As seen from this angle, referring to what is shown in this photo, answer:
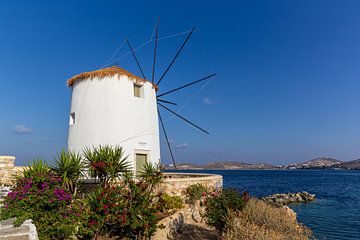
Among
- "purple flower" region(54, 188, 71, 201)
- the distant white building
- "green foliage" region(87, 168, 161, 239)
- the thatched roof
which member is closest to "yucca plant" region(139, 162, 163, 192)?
"green foliage" region(87, 168, 161, 239)

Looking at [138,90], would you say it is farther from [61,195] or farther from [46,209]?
[46,209]

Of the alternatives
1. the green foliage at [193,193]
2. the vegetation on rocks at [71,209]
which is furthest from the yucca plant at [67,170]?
the green foliage at [193,193]

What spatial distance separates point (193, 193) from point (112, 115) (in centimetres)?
641

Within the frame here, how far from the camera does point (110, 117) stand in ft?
47.7

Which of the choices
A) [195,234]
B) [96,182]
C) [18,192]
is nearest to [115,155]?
[96,182]

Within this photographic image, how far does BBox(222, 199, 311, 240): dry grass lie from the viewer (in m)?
6.68

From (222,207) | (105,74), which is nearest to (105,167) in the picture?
(222,207)

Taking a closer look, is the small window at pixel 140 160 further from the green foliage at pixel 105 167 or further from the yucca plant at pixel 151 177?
the green foliage at pixel 105 167

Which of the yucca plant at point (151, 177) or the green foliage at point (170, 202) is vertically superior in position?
the yucca plant at point (151, 177)

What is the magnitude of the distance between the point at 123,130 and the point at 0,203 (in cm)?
700

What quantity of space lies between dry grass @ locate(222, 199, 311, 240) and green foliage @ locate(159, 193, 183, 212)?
3.37 metres

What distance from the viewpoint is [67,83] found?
649 inches

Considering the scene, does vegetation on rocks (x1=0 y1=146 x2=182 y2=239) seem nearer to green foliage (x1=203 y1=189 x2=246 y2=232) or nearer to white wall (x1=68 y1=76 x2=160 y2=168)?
green foliage (x1=203 y1=189 x2=246 y2=232)

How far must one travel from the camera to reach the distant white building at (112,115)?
14500mm
